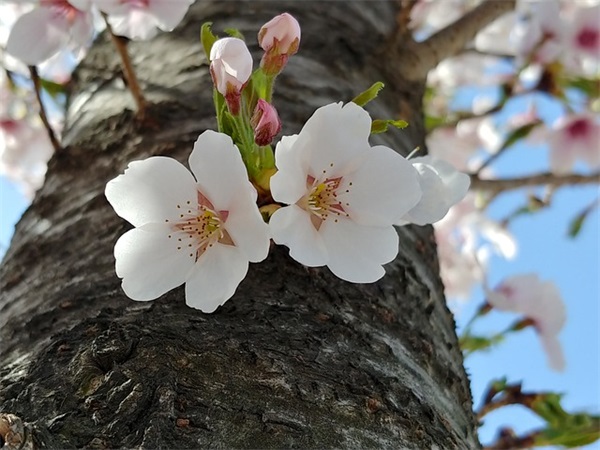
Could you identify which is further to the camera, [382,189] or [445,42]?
[445,42]

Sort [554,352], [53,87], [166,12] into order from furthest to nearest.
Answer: [53,87] < [554,352] < [166,12]

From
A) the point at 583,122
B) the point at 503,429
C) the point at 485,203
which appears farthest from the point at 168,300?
the point at 583,122

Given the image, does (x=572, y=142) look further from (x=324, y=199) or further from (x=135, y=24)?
(x=324, y=199)

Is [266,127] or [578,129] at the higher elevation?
[266,127]

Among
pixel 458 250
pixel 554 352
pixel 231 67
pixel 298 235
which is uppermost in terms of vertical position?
pixel 231 67

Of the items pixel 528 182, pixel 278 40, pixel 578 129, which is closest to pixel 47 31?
pixel 278 40

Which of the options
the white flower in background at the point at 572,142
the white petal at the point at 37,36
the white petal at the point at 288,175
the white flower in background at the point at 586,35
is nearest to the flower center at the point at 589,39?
the white flower in background at the point at 586,35

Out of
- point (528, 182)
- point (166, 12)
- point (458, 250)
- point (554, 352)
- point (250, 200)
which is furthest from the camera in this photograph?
point (458, 250)
